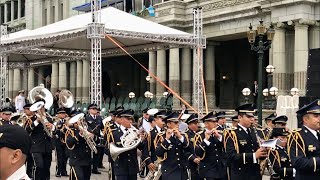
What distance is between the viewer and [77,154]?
36.3 feet

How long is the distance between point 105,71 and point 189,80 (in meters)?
17.2

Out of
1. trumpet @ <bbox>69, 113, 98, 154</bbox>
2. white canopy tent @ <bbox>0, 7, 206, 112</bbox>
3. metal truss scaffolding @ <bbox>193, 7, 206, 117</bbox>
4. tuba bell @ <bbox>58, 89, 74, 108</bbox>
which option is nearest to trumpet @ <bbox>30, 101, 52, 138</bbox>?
trumpet @ <bbox>69, 113, 98, 154</bbox>

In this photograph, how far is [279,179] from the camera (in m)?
8.62

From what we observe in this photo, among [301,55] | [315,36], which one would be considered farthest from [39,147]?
[315,36]

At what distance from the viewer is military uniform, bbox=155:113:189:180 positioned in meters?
9.55

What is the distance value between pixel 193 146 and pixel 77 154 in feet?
8.93

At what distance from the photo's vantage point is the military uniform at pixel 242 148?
8203 millimetres

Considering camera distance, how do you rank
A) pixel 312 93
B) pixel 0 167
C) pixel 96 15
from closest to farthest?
pixel 0 167
pixel 312 93
pixel 96 15

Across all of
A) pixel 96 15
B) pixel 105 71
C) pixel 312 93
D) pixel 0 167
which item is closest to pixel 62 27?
pixel 96 15

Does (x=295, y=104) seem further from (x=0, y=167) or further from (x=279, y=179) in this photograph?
(x=0, y=167)

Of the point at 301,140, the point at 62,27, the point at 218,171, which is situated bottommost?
the point at 218,171

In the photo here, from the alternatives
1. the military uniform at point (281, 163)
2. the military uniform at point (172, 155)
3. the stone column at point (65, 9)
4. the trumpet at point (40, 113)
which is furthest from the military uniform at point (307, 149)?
the stone column at point (65, 9)

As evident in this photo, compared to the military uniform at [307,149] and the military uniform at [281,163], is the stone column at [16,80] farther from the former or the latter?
the military uniform at [307,149]

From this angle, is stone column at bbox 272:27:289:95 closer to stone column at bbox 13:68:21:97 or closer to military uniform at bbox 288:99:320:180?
military uniform at bbox 288:99:320:180
